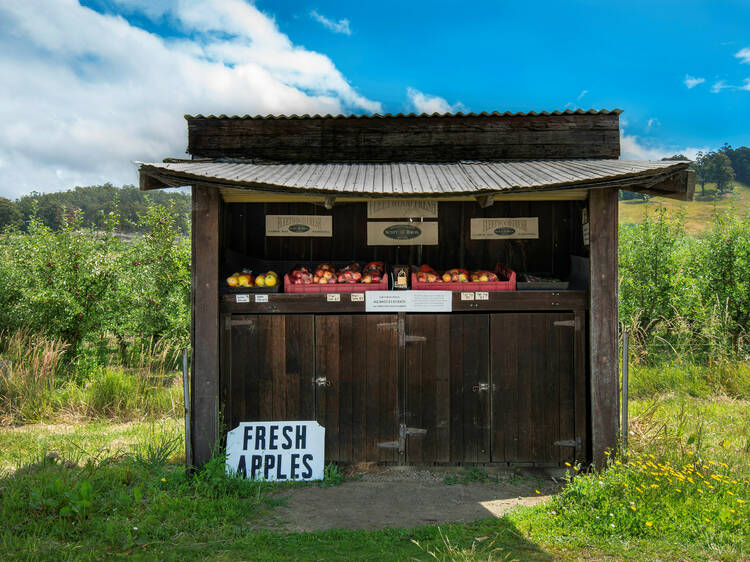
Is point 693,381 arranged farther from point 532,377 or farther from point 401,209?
point 401,209

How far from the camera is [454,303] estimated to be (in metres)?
5.82

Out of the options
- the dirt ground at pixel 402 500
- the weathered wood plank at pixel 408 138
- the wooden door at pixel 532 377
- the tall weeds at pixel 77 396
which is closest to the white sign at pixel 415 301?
the wooden door at pixel 532 377

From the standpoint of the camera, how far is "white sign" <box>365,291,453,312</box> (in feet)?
19.1

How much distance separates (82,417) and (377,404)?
490 centimetres

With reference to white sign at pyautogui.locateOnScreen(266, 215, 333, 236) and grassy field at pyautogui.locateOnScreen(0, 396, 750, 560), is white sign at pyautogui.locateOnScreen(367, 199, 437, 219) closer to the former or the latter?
white sign at pyautogui.locateOnScreen(266, 215, 333, 236)

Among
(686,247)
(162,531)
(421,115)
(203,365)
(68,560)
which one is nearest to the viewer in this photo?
(68,560)

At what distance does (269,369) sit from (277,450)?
0.89 metres

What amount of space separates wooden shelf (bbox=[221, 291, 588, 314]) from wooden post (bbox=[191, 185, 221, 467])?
253mm

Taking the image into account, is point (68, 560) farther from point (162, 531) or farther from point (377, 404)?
point (377, 404)

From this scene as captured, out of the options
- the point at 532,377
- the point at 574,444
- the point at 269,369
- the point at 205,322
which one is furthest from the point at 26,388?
the point at 574,444

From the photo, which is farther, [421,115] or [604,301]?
[421,115]

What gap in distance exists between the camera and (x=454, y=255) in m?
6.98

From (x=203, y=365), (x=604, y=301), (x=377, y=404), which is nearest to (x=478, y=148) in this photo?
(x=604, y=301)

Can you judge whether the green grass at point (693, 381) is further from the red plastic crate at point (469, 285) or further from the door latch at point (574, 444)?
the red plastic crate at point (469, 285)
